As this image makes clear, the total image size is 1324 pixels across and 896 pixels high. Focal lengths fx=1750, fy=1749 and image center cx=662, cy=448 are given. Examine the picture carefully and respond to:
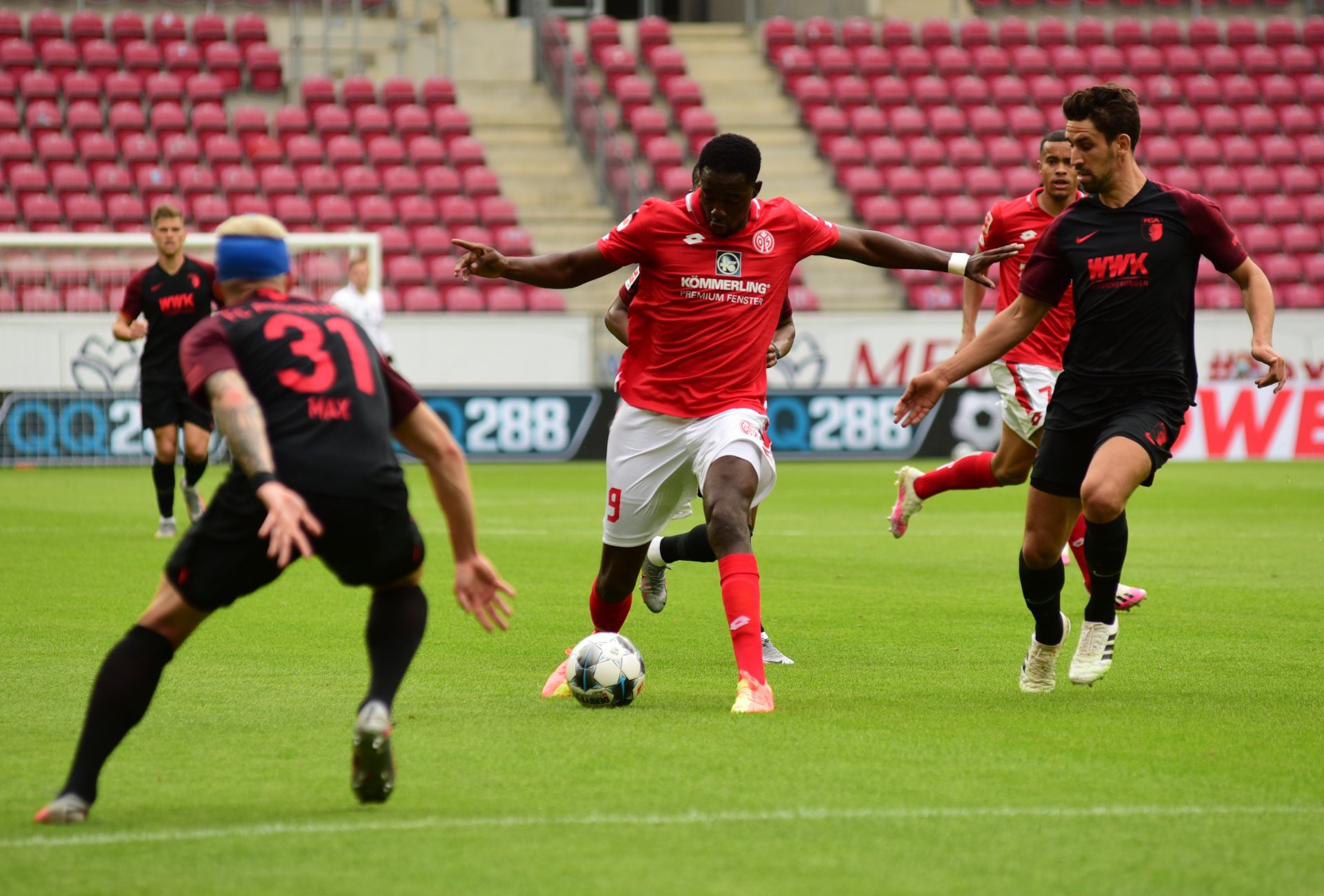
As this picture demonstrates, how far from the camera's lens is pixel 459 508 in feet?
16.2

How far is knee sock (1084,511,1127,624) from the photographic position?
6699 millimetres

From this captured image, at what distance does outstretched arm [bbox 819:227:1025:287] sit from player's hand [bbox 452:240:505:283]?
1.34m

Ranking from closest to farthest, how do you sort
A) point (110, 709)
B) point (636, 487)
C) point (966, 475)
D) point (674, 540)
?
point (110, 709) < point (636, 487) < point (674, 540) < point (966, 475)

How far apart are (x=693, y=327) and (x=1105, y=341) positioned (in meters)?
1.59

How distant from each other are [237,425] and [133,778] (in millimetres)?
1342

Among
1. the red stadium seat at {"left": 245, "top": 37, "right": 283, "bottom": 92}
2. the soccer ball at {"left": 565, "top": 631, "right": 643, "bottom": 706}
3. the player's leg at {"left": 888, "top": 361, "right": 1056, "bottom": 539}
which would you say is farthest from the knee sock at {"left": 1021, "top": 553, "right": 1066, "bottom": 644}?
the red stadium seat at {"left": 245, "top": 37, "right": 283, "bottom": 92}

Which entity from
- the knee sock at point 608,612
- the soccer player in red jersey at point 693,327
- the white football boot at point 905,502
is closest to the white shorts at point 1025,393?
the white football boot at point 905,502

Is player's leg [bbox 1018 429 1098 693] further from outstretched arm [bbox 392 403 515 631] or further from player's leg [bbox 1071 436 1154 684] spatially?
outstretched arm [bbox 392 403 515 631]

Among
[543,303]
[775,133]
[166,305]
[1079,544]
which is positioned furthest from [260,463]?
[775,133]

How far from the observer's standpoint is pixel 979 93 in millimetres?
29938

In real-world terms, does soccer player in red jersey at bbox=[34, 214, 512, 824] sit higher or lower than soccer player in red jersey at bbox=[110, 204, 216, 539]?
higher

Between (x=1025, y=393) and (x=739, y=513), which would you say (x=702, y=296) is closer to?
(x=739, y=513)

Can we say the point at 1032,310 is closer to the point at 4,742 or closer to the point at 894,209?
the point at 4,742

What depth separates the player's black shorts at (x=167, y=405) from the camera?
44.2ft
